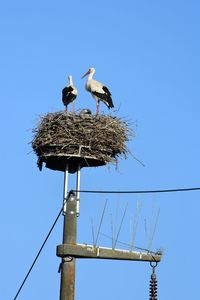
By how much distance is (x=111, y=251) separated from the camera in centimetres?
770

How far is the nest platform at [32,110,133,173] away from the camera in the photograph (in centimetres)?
898

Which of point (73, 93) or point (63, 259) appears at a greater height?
point (73, 93)

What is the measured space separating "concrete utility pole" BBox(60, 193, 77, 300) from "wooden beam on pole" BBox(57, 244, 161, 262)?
2.5 inches

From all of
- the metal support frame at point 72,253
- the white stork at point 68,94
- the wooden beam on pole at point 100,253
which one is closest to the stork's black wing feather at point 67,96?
the white stork at point 68,94

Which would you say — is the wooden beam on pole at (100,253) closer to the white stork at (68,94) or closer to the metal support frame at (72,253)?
the metal support frame at (72,253)

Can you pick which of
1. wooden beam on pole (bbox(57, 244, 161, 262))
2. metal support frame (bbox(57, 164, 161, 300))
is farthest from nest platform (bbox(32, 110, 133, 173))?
wooden beam on pole (bbox(57, 244, 161, 262))

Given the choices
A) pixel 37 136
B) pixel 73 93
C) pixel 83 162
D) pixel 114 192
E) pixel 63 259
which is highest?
pixel 73 93

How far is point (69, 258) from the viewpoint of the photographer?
7.57 metres

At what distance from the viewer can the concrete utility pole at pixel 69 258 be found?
294 inches

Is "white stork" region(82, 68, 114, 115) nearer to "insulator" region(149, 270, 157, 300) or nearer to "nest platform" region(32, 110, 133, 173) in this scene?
"nest platform" region(32, 110, 133, 173)

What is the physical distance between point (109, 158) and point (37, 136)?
127 cm

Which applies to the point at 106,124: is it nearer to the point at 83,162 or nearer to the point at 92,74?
the point at 83,162

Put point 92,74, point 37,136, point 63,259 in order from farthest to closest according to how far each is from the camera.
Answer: point 92,74
point 37,136
point 63,259

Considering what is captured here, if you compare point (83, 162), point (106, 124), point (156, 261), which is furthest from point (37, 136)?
point (156, 261)
